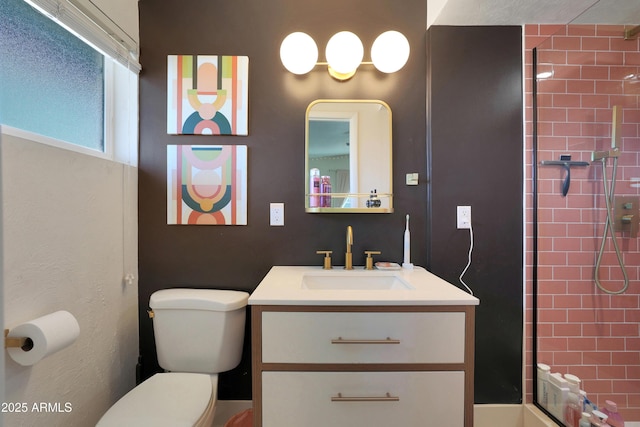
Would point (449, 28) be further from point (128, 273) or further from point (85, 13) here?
point (128, 273)

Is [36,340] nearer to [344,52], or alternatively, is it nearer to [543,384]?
[344,52]

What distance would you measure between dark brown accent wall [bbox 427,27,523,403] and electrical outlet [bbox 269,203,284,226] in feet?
2.69

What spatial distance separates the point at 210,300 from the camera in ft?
4.15

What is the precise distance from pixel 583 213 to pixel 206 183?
6.48ft

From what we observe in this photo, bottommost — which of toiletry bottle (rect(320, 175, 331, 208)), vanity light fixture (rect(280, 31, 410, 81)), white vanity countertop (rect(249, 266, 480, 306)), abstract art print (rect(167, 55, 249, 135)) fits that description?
white vanity countertop (rect(249, 266, 480, 306))

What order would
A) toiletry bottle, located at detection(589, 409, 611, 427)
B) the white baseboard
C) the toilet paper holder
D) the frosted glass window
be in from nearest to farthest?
the toilet paper holder < the frosted glass window < toiletry bottle, located at detection(589, 409, 611, 427) < the white baseboard

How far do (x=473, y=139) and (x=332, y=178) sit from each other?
0.79 meters

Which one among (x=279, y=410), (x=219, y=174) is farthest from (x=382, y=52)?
(x=279, y=410)

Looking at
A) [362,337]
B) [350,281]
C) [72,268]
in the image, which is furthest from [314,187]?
[72,268]

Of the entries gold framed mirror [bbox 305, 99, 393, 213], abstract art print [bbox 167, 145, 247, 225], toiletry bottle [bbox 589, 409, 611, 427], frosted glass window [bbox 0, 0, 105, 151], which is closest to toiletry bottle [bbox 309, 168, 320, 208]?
gold framed mirror [bbox 305, 99, 393, 213]

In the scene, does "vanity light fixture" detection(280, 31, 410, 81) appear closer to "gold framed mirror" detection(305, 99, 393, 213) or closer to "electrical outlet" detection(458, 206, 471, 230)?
"gold framed mirror" detection(305, 99, 393, 213)

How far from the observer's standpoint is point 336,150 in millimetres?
1435

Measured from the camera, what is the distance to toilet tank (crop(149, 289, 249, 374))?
1.26m

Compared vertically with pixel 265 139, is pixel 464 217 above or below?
below
